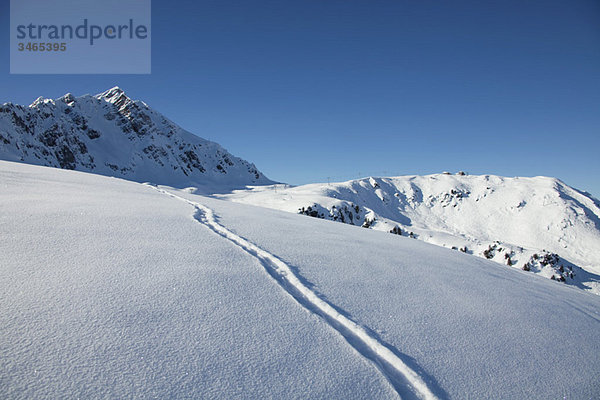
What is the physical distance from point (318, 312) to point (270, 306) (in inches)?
21.4

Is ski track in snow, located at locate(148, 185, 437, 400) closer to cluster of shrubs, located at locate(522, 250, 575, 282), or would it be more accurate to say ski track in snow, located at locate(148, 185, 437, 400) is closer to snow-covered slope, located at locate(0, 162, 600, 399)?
snow-covered slope, located at locate(0, 162, 600, 399)

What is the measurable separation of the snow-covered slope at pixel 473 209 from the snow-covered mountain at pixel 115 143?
139ft

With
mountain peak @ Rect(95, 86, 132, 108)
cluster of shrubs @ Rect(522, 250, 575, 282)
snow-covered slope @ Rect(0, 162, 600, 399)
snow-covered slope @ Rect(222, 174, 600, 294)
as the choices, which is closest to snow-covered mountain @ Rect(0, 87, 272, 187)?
mountain peak @ Rect(95, 86, 132, 108)

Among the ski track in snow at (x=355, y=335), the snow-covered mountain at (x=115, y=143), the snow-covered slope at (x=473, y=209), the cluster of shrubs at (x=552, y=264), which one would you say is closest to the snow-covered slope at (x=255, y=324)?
the ski track in snow at (x=355, y=335)

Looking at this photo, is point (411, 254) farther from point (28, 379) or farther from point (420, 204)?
point (420, 204)

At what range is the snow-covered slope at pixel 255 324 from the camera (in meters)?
2.04

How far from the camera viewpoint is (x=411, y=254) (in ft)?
20.3

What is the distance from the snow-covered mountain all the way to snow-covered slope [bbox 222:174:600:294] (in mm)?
42361

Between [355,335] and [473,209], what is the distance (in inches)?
3424

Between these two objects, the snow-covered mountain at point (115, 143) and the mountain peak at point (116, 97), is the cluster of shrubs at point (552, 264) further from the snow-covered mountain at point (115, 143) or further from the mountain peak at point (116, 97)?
the mountain peak at point (116, 97)

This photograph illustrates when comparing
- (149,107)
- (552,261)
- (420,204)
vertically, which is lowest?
(552,261)

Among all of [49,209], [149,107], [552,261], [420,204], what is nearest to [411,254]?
[49,209]

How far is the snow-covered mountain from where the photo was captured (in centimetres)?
6946

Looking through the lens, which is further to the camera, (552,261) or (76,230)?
(552,261)
